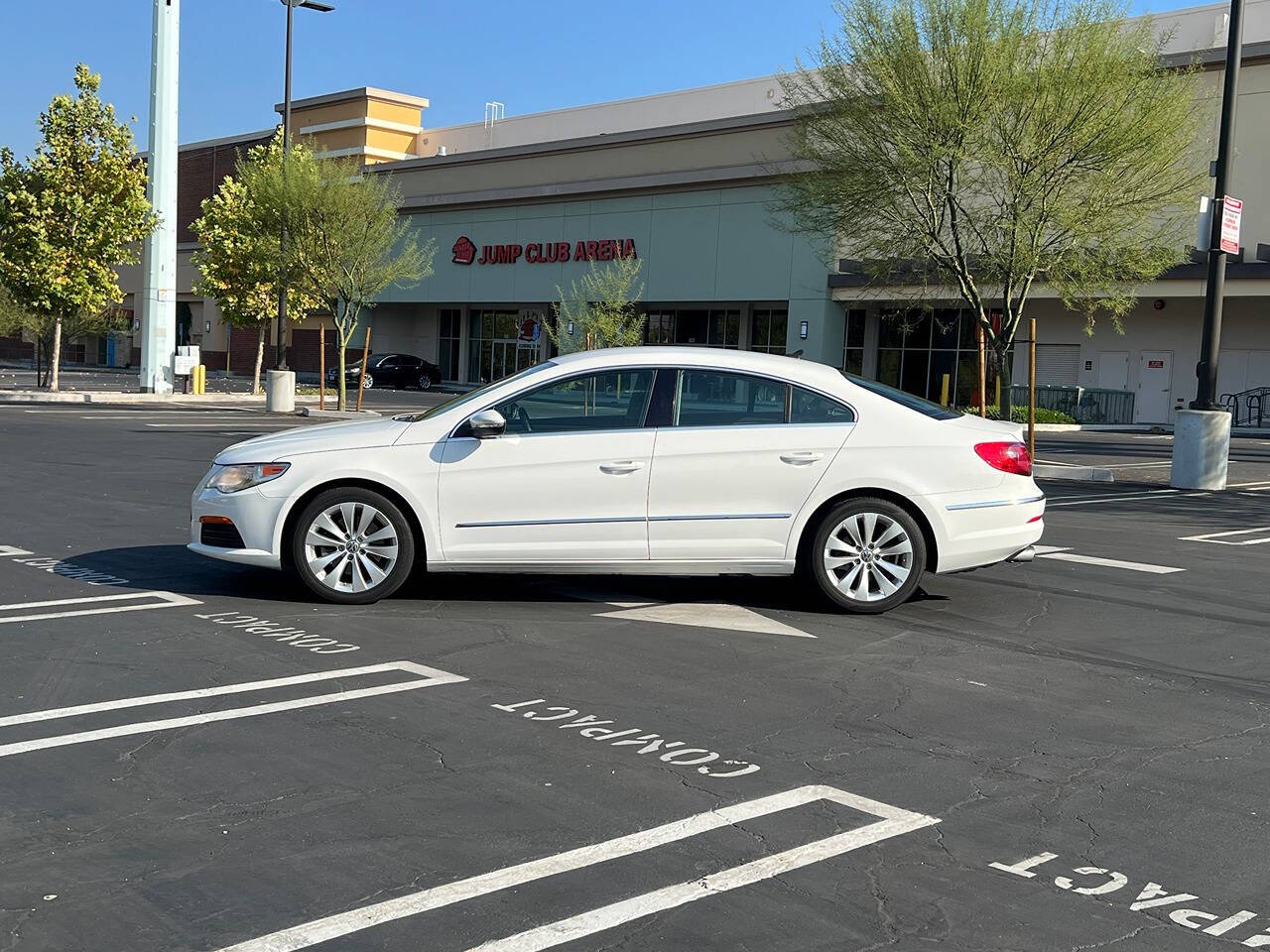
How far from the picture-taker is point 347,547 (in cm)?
845

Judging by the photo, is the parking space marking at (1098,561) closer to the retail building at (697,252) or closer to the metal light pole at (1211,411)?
the metal light pole at (1211,411)

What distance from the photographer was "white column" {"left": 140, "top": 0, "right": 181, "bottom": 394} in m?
36.4

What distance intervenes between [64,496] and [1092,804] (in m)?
11.4

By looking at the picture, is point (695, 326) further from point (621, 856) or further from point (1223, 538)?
point (621, 856)

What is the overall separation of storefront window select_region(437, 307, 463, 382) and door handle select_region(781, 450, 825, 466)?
2048 inches

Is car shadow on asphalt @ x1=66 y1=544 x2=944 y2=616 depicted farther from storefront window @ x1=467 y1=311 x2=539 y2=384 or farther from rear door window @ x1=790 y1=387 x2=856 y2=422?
storefront window @ x1=467 y1=311 x2=539 y2=384

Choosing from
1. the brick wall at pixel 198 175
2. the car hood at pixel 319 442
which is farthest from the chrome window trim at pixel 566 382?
the brick wall at pixel 198 175

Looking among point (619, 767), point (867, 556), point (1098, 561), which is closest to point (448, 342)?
point (1098, 561)

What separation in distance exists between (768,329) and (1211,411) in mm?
29856

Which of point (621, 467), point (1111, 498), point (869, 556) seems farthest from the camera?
point (1111, 498)

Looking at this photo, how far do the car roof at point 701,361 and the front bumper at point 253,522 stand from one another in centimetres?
201

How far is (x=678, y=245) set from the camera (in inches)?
1876

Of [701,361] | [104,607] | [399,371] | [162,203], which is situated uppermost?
[162,203]

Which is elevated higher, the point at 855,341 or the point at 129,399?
the point at 855,341
